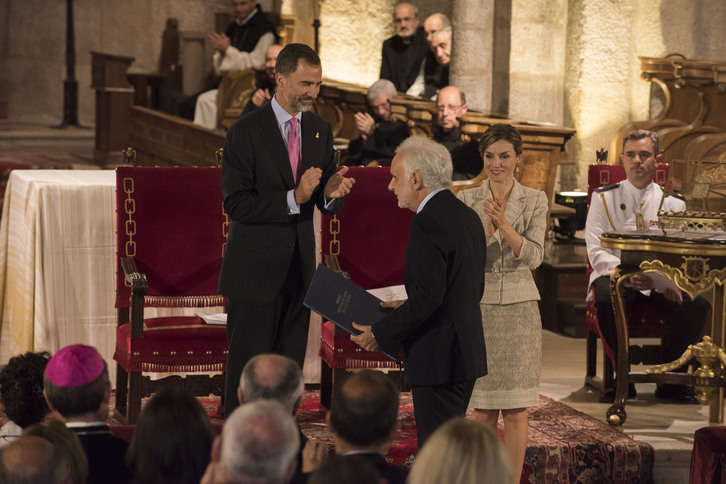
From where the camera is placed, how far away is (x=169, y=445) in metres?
2.73

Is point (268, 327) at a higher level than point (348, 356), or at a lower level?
higher

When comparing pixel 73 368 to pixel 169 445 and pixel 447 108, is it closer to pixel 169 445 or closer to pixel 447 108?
pixel 169 445

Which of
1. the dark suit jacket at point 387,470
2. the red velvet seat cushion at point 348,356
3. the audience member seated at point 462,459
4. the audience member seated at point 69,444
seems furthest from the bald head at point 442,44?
the audience member seated at point 462,459

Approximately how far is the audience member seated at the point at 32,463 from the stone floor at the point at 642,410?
127 inches

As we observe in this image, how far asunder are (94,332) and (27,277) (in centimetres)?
41

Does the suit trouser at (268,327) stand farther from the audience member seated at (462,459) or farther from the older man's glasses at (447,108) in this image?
the older man's glasses at (447,108)

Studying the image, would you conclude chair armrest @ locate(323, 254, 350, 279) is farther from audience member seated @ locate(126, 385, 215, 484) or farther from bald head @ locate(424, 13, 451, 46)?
bald head @ locate(424, 13, 451, 46)

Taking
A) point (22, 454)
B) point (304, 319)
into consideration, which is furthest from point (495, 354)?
point (22, 454)

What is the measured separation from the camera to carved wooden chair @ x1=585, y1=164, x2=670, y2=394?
5734 millimetres

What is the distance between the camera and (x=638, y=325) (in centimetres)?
573

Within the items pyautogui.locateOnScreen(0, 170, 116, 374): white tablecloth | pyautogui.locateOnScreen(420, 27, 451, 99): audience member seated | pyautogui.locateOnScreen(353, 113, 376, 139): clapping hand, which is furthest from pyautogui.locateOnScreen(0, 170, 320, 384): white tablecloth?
pyautogui.locateOnScreen(420, 27, 451, 99): audience member seated

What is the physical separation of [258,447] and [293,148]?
217 centimetres

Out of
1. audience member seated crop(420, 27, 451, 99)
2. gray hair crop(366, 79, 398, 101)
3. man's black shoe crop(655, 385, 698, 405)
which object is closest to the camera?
A: man's black shoe crop(655, 385, 698, 405)

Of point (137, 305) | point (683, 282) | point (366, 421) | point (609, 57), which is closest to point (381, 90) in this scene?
point (609, 57)
